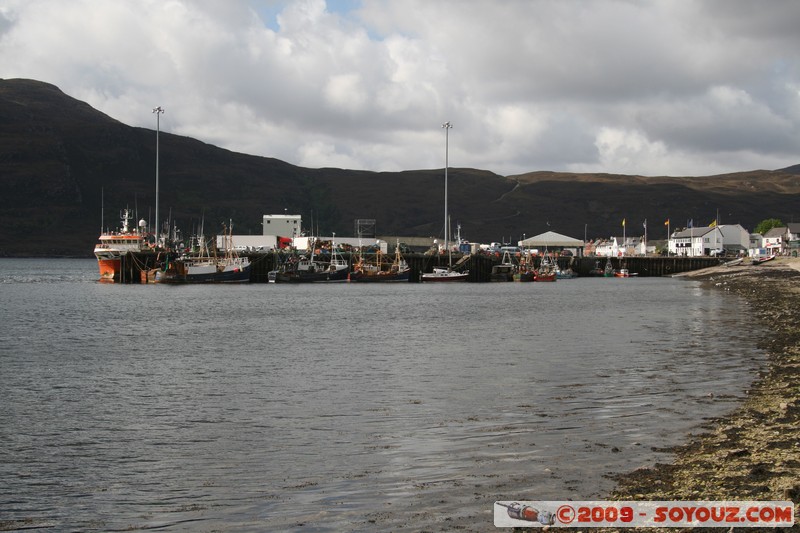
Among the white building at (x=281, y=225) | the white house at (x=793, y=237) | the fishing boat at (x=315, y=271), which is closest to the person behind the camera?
the fishing boat at (x=315, y=271)

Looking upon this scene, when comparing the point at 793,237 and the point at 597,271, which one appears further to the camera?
the point at 597,271

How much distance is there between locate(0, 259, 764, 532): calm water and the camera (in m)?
13.4

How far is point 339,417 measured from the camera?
20.7m

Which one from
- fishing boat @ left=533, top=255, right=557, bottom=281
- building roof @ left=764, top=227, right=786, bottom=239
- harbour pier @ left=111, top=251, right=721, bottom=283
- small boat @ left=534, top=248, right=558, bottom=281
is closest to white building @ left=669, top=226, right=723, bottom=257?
building roof @ left=764, top=227, right=786, bottom=239

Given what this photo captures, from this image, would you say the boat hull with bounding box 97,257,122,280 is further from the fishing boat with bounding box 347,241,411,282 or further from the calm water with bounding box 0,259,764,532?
the calm water with bounding box 0,259,764,532

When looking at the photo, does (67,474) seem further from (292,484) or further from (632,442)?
(632,442)

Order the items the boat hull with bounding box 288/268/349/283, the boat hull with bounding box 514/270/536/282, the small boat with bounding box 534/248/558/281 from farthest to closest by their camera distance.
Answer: the small boat with bounding box 534/248/558/281 < the boat hull with bounding box 514/270/536/282 < the boat hull with bounding box 288/268/349/283

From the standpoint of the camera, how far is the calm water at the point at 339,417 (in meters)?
13.4

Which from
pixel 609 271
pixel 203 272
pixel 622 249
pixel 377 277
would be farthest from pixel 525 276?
pixel 622 249

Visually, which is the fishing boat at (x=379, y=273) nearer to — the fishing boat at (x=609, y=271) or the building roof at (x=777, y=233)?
the fishing boat at (x=609, y=271)

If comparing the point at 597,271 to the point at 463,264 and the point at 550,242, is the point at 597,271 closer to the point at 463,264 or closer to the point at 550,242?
the point at 550,242

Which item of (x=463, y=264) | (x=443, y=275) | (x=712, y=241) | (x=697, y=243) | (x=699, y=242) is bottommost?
(x=443, y=275)

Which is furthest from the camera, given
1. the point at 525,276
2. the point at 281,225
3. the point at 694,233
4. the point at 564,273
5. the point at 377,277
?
the point at 694,233

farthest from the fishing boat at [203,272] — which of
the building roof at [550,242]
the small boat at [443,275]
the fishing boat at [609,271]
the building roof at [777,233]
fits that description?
the building roof at [777,233]
